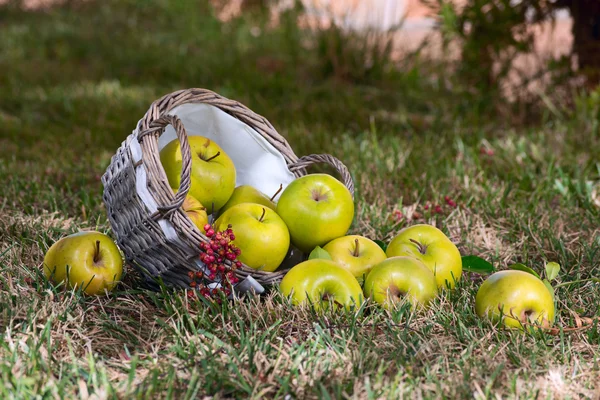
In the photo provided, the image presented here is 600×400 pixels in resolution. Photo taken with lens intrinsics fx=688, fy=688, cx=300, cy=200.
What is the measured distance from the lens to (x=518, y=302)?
182 centimetres

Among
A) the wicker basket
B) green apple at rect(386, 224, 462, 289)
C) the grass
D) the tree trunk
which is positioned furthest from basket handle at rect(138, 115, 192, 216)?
the tree trunk

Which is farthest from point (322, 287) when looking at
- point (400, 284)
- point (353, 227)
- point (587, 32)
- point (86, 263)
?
point (587, 32)

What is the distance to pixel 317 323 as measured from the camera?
1815 mm

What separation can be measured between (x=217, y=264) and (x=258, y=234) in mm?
161

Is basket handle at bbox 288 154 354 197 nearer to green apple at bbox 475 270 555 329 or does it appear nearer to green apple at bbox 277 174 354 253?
green apple at bbox 277 174 354 253

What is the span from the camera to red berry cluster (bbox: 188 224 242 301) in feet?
A: 5.98

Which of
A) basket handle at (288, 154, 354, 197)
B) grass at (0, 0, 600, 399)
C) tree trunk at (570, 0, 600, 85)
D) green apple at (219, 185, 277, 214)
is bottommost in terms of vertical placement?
grass at (0, 0, 600, 399)

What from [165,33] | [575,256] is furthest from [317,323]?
[165,33]

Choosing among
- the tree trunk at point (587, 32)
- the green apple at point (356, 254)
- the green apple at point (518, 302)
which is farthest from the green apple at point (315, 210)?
the tree trunk at point (587, 32)

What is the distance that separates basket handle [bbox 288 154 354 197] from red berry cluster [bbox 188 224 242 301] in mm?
539

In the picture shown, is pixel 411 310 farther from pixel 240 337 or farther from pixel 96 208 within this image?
pixel 96 208

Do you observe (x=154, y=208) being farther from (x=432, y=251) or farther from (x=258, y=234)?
(x=432, y=251)

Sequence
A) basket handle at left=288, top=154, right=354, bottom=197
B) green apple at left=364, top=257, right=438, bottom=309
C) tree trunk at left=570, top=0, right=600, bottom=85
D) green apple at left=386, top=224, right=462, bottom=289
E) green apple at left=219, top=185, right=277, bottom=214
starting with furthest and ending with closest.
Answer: tree trunk at left=570, top=0, right=600, bottom=85 → basket handle at left=288, top=154, right=354, bottom=197 → green apple at left=219, top=185, right=277, bottom=214 → green apple at left=386, top=224, right=462, bottom=289 → green apple at left=364, top=257, right=438, bottom=309

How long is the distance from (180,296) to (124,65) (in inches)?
178
